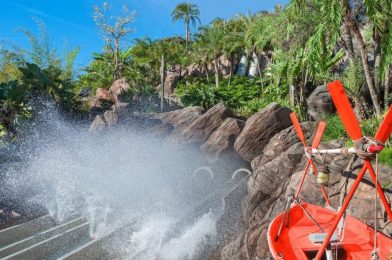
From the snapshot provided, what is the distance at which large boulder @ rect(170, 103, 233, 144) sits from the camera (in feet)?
75.7

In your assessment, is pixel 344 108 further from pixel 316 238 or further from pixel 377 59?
pixel 377 59

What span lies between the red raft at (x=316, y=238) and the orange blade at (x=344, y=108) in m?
2.73

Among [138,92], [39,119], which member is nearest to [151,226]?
[39,119]

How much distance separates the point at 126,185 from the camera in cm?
2144

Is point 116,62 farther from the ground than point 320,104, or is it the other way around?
point 116,62

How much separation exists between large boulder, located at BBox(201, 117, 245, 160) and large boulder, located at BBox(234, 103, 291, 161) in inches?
46.6

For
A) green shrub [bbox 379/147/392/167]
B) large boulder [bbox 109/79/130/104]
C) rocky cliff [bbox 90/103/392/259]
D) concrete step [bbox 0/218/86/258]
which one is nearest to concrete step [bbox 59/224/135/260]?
concrete step [bbox 0/218/86/258]

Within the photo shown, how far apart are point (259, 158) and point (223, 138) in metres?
4.72

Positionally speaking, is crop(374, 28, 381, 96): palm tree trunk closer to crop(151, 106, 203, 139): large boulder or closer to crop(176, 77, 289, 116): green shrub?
crop(176, 77, 289, 116): green shrub

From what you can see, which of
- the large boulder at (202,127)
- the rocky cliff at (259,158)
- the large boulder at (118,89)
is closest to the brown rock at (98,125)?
the rocky cliff at (259,158)

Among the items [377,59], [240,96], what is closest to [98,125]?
[240,96]

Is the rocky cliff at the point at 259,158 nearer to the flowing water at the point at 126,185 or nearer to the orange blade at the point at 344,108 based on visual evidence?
the flowing water at the point at 126,185

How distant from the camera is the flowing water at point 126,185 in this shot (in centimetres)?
1410

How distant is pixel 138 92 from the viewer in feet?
119
